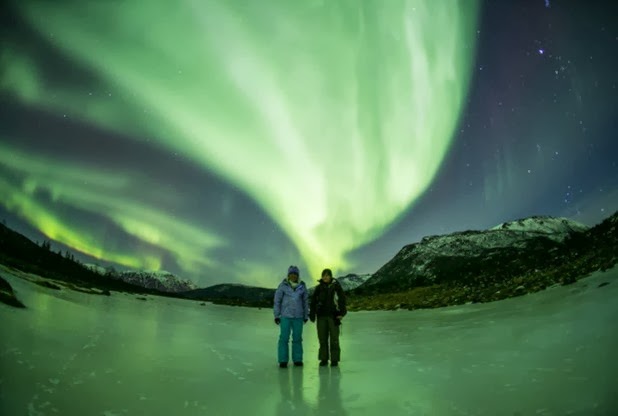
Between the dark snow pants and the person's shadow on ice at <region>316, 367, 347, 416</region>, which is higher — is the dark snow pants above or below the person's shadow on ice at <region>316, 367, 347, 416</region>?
above

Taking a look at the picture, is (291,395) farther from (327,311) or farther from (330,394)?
(327,311)

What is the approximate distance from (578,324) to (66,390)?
10676 millimetres

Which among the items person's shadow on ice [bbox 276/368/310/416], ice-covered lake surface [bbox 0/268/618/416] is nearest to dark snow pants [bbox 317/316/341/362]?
ice-covered lake surface [bbox 0/268/618/416]

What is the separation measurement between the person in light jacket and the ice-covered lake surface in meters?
0.51

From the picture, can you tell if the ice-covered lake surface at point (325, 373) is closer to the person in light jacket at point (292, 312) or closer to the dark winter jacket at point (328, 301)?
the person in light jacket at point (292, 312)

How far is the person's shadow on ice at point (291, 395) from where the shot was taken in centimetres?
553

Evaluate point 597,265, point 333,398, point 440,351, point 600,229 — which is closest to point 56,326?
point 333,398

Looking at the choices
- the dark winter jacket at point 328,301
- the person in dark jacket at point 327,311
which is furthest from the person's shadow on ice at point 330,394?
the dark winter jacket at point 328,301

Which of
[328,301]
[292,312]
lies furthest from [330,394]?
[328,301]

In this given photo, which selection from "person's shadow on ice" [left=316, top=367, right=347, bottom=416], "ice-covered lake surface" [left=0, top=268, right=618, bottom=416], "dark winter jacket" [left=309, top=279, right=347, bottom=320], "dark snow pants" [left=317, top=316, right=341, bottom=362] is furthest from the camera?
"dark winter jacket" [left=309, top=279, right=347, bottom=320]

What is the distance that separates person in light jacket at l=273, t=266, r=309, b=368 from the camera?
30.5 ft

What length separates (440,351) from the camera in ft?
34.6

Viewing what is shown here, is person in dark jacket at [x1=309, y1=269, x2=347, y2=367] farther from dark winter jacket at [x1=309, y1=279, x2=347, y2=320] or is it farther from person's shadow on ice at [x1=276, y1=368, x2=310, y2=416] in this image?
person's shadow on ice at [x1=276, y1=368, x2=310, y2=416]

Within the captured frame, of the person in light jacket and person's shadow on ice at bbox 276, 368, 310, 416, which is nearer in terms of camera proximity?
person's shadow on ice at bbox 276, 368, 310, 416
